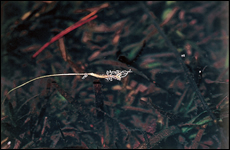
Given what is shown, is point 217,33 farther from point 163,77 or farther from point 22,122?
point 22,122

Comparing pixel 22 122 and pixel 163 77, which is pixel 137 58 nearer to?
pixel 163 77

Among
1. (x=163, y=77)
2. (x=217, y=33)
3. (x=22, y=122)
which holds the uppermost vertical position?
(x=217, y=33)

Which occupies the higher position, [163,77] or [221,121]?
[163,77]

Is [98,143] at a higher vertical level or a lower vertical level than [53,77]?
lower

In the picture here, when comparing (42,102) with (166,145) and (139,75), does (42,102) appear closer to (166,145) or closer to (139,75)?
(139,75)

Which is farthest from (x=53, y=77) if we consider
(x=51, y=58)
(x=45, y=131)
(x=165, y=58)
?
(x=165, y=58)

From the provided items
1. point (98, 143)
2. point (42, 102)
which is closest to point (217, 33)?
point (98, 143)

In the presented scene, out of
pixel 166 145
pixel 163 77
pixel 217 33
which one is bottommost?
pixel 166 145

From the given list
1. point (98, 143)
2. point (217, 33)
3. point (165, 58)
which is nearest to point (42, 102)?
point (98, 143)
